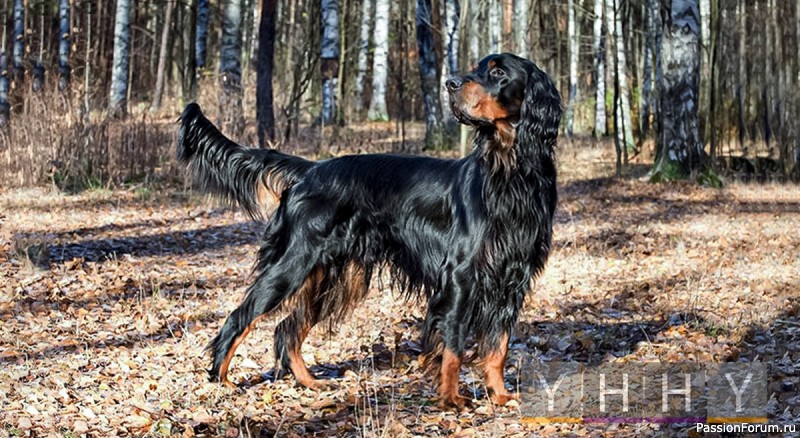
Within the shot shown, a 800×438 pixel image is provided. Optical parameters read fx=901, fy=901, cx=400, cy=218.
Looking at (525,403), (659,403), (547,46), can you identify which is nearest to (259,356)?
(525,403)

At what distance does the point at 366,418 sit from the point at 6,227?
6.31 meters

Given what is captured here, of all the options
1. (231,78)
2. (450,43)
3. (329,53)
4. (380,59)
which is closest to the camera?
(231,78)

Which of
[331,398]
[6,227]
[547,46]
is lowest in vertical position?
[331,398]

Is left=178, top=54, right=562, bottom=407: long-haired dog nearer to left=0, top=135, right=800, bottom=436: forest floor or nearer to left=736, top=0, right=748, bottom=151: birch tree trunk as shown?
left=0, top=135, right=800, bottom=436: forest floor

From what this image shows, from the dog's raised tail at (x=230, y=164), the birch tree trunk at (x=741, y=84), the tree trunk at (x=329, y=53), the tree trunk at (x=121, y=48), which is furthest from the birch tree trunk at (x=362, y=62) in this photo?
the dog's raised tail at (x=230, y=164)

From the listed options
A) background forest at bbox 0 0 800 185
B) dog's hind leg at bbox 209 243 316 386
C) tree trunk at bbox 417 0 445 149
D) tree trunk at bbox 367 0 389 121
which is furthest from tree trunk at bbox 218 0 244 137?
dog's hind leg at bbox 209 243 316 386

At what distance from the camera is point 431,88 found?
56.1ft

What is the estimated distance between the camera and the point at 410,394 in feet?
15.8

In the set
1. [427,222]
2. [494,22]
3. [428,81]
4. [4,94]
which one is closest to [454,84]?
[427,222]

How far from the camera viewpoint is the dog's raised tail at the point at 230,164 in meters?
5.18

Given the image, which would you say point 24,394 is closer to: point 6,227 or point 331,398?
point 331,398

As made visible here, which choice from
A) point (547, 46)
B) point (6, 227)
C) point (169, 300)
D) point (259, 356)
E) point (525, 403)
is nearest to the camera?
point (525, 403)

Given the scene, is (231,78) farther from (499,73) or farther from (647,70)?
(499,73)

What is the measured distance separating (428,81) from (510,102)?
513 inches
